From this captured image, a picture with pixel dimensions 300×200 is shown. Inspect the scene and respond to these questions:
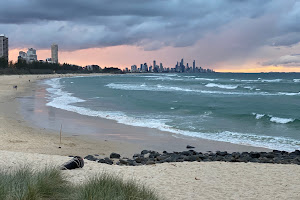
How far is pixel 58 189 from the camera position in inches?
258

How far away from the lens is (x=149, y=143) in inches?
601

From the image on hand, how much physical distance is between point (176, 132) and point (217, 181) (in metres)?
8.60

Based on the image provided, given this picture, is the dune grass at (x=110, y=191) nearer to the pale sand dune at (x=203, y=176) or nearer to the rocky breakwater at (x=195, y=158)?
the pale sand dune at (x=203, y=176)

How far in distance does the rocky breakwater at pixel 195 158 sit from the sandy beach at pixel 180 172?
585 millimetres

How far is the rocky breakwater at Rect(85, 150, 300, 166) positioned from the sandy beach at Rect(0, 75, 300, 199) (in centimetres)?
58

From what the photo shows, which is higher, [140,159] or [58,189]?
[58,189]

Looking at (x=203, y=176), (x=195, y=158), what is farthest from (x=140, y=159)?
(x=203, y=176)

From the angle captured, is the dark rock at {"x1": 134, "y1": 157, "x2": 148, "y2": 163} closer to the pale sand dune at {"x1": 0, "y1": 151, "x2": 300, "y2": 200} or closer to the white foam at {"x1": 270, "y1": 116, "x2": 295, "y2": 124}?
the pale sand dune at {"x1": 0, "y1": 151, "x2": 300, "y2": 200}

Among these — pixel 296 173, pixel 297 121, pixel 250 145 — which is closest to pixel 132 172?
pixel 296 173

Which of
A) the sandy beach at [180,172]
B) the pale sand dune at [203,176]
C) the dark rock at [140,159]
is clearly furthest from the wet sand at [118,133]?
the pale sand dune at [203,176]

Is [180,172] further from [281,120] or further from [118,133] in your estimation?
[281,120]

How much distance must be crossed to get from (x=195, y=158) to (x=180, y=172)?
6.79ft

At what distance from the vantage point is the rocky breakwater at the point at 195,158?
11477 millimetres

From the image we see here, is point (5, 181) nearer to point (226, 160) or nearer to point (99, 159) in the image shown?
point (99, 159)
